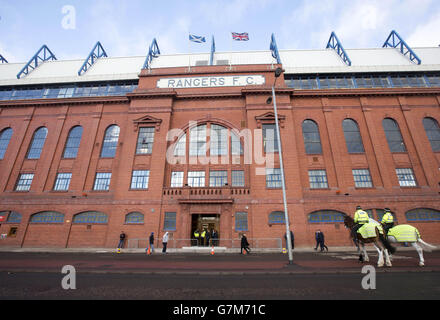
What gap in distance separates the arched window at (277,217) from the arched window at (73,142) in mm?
24671

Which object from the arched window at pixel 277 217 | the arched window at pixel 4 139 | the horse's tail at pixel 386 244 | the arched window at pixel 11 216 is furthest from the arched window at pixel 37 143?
the horse's tail at pixel 386 244

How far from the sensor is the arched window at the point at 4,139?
25019 millimetres

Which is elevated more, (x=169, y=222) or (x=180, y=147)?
(x=180, y=147)

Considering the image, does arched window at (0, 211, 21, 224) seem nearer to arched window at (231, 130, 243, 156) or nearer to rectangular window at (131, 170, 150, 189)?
rectangular window at (131, 170, 150, 189)

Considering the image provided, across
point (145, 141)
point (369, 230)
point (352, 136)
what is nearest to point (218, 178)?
point (145, 141)

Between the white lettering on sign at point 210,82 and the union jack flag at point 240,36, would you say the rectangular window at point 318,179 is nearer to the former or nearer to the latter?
the white lettering on sign at point 210,82

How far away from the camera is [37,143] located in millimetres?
25125

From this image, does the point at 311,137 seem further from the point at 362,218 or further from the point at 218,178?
the point at 362,218

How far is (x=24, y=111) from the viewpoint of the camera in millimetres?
26531

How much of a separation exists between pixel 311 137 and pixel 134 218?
22.3 meters

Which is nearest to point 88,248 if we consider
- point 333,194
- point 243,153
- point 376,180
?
point 243,153

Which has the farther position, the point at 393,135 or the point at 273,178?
the point at 393,135

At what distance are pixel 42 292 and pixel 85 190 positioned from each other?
1938cm
